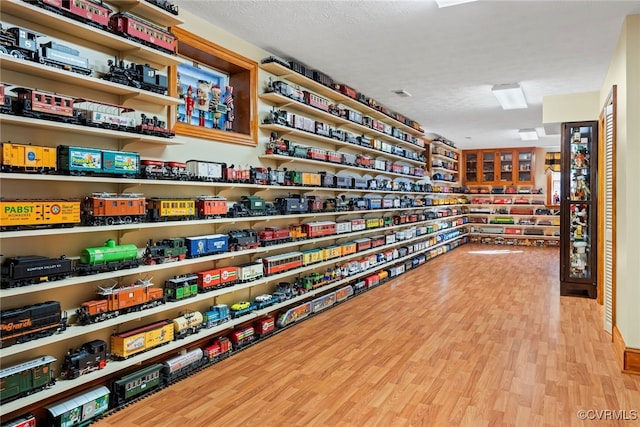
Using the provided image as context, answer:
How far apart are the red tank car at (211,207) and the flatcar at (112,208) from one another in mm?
637

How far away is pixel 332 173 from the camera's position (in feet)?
20.9

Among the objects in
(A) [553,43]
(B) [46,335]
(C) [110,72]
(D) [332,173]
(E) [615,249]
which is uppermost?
(A) [553,43]

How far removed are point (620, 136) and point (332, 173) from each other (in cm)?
365

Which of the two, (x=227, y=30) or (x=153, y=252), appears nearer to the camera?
(x=153, y=252)

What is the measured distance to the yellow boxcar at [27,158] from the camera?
7.72 feet

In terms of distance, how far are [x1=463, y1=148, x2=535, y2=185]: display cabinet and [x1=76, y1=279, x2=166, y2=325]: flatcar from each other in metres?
13.0

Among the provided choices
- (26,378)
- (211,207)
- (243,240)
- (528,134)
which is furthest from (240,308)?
(528,134)

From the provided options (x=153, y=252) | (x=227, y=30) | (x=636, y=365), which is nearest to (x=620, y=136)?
(x=636, y=365)

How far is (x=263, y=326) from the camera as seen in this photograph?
4.36 m

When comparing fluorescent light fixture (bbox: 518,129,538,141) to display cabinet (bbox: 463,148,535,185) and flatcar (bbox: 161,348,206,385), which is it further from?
flatcar (bbox: 161,348,206,385)

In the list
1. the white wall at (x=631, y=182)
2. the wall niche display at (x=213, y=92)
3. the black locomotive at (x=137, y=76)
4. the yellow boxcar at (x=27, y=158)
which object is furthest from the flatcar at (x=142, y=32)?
the white wall at (x=631, y=182)

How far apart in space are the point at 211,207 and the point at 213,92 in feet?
4.35

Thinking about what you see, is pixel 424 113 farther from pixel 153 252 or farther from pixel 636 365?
pixel 153 252

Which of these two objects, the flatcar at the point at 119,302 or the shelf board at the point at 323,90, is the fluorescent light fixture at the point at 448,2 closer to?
the shelf board at the point at 323,90
